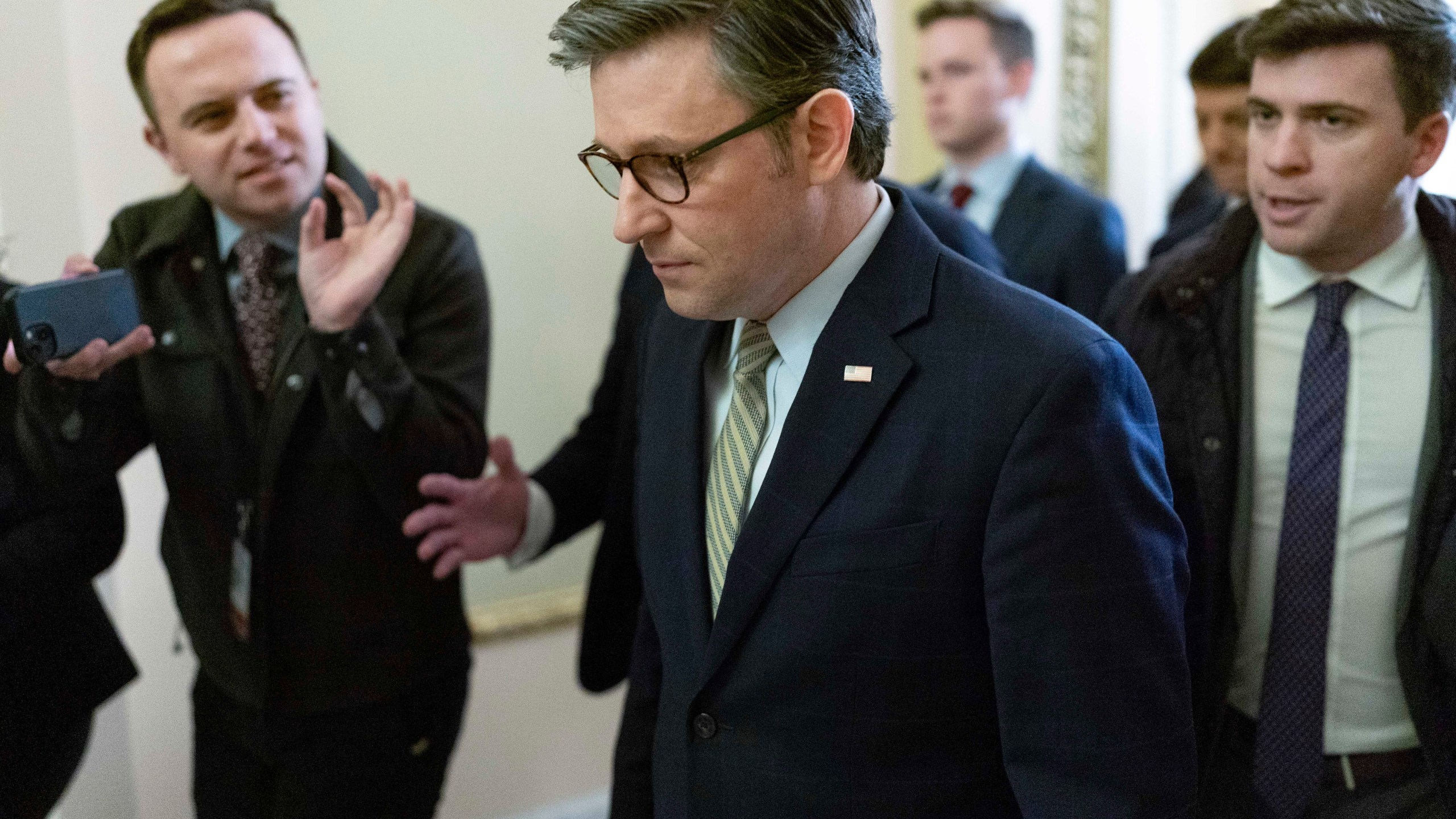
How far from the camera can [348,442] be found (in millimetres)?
1656

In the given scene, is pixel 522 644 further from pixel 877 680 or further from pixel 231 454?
pixel 877 680

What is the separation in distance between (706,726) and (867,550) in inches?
11.4

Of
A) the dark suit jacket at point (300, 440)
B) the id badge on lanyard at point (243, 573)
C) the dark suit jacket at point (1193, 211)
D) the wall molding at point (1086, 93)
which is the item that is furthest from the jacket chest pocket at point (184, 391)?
the wall molding at point (1086, 93)

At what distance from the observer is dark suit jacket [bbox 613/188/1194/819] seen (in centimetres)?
114

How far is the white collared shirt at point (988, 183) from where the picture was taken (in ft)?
10.6

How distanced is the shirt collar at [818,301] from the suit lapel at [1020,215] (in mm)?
1672

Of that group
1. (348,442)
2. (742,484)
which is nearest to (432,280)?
(348,442)

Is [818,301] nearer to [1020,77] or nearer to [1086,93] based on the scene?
[1020,77]

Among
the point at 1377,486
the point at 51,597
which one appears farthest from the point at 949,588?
the point at 51,597

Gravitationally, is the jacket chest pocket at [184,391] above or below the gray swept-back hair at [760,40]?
below

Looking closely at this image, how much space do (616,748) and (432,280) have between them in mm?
739

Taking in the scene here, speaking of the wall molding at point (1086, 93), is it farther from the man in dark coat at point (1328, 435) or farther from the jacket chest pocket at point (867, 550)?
the jacket chest pocket at point (867, 550)

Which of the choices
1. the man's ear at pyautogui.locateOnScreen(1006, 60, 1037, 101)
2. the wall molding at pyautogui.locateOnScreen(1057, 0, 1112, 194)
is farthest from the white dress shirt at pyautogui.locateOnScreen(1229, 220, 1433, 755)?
the wall molding at pyautogui.locateOnScreen(1057, 0, 1112, 194)

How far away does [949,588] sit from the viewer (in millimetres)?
1179
